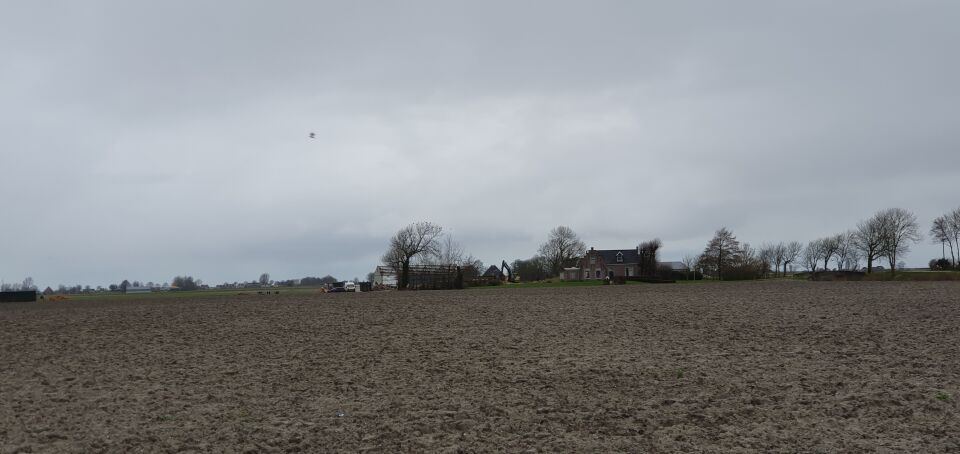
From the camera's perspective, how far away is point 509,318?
2856 centimetres

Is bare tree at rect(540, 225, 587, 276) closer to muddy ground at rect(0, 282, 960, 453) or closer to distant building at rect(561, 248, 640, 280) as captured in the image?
distant building at rect(561, 248, 640, 280)

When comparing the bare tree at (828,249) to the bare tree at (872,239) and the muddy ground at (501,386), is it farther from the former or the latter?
the muddy ground at (501,386)

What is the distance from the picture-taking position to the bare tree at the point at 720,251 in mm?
118312

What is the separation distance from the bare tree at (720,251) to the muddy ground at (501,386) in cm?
9421

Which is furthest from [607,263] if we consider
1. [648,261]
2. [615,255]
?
[648,261]

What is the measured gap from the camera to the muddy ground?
1100 cm

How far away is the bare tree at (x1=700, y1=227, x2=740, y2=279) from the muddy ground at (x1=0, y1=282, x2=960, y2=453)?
94.2 meters

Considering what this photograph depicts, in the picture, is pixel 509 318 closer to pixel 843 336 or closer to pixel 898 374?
pixel 843 336

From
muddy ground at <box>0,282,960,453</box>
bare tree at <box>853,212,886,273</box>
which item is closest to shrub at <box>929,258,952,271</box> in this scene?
bare tree at <box>853,212,886,273</box>

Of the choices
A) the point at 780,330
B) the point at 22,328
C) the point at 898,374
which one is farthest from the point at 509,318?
the point at 22,328

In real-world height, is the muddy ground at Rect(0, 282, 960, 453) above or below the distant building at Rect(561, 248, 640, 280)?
below

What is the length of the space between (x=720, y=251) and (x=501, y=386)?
4576 inches

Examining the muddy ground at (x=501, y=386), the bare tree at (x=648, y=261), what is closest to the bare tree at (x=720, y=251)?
the bare tree at (x=648, y=261)

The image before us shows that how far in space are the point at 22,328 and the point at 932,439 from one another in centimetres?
3325
